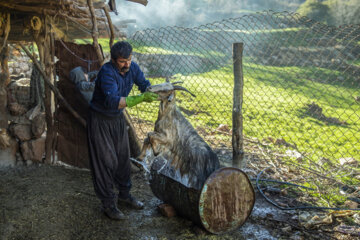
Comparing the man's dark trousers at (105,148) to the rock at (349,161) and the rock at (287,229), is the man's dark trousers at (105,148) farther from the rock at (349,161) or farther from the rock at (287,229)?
the rock at (349,161)

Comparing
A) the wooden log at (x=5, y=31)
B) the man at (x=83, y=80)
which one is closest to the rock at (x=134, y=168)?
the man at (x=83, y=80)

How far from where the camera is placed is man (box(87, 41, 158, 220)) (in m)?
3.10

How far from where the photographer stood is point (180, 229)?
131 inches

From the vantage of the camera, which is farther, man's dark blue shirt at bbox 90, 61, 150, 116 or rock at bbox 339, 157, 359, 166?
rock at bbox 339, 157, 359, 166

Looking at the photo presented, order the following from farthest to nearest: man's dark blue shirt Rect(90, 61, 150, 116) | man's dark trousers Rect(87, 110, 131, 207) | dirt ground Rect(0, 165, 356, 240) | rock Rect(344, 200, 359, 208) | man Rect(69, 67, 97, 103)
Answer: man Rect(69, 67, 97, 103) → rock Rect(344, 200, 359, 208) → man's dark trousers Rect(87, 110, 131, 207) → dirt ground Rect(0, 165, 356, 240) → man's dark blue shirt Rect(90, 61, 150, 116)

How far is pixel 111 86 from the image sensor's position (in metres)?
3.10

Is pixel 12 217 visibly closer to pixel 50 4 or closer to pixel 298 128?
pixel 50 4

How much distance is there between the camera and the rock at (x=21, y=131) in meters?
5.09

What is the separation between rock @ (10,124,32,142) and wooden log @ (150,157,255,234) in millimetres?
3139

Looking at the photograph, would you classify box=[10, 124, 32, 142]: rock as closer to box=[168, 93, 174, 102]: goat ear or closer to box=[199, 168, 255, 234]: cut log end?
box=[168, 93, 174, 102]: goat ear

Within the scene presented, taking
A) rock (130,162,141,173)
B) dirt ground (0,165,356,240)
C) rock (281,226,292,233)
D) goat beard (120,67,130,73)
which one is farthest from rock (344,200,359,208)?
goat beard (120,67,130,73)

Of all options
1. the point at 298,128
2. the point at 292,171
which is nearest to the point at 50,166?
the point at 292,171

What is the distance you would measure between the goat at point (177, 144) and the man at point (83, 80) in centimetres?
160

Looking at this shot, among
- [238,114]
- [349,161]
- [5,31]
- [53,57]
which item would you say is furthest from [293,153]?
[5,31]
